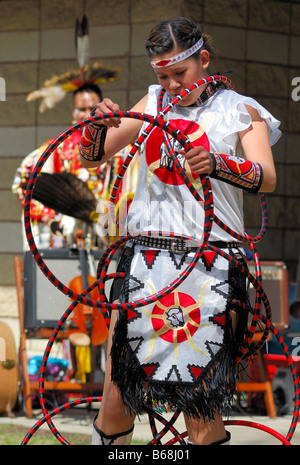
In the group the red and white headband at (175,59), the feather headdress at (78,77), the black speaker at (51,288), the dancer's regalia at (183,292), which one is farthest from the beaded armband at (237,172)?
the feather headdress at (78,77)

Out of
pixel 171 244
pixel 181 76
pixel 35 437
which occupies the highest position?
pixel 181 76

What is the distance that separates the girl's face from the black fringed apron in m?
0.48

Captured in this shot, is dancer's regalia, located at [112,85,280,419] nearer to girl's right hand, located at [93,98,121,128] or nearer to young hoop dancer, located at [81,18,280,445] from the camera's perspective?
young hoop dancer, located at [81,18,280,445]

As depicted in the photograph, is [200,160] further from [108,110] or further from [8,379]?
[8,379]

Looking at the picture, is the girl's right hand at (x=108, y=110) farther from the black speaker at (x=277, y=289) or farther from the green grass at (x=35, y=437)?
the black speaker at (x=277, y=289)

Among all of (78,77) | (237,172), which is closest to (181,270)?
(237,172)

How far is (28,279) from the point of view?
4.82 m

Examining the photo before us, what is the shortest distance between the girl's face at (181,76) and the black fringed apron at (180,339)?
48 cm

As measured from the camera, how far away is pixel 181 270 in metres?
2.38

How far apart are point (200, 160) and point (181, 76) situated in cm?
35

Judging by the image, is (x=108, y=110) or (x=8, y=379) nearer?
(x=108, y=110)

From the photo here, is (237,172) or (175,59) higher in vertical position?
(175,59)

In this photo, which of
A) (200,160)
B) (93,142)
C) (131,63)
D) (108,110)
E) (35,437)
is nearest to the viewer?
(200,160)

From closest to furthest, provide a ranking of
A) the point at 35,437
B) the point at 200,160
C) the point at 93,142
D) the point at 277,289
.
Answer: the point at 200,160 → the point at 93,142 → the point at 35,437 → the point at 277,289
